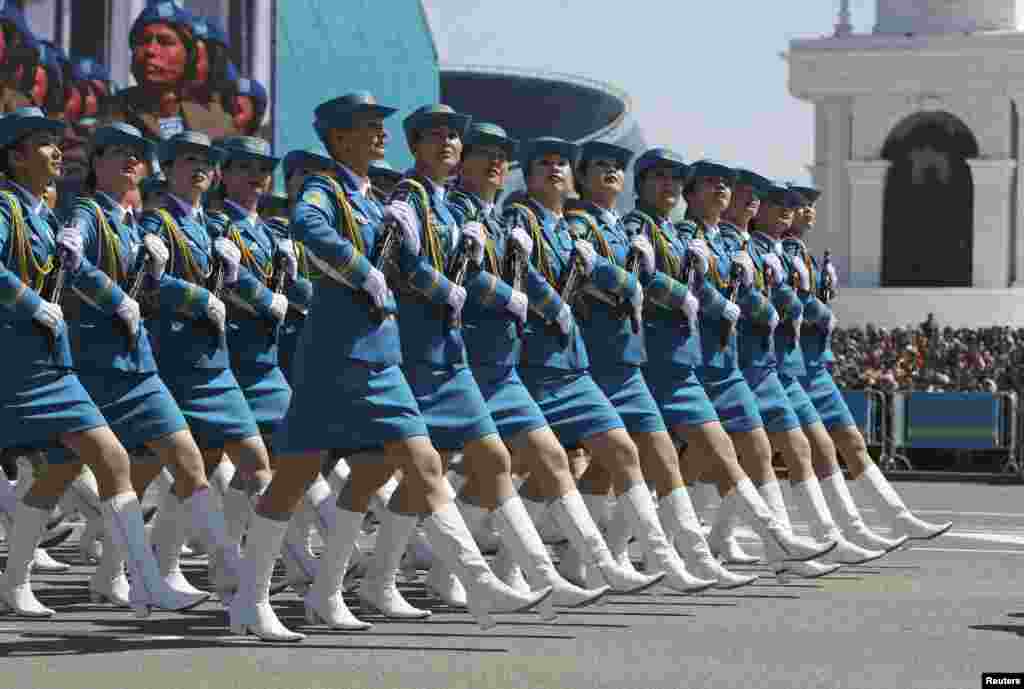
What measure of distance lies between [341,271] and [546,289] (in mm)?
1696

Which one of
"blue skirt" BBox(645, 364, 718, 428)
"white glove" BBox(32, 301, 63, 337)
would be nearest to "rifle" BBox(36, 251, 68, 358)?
"white glove" BBox(32, 301, 63, 337)

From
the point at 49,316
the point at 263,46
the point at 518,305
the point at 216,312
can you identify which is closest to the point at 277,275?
the point at 216,312

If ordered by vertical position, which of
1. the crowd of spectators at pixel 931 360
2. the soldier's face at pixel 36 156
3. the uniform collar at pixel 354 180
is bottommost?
the crowd of spectators at pixel 931 360

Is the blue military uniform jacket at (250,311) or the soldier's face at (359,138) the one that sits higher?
the soldier's face at (359,138)

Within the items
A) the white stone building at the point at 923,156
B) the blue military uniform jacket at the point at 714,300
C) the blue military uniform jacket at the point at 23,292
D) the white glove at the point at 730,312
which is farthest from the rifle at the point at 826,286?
the white stone building at the point at 923,156

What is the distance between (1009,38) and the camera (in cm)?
6050

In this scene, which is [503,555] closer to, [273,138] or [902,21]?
[273,138]

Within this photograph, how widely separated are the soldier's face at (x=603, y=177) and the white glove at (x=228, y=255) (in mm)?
1741

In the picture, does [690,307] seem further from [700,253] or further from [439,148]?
[439,148]

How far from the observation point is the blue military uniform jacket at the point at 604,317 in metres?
11.6

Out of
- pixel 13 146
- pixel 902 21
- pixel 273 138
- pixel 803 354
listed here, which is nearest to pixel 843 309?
pixel 902 21

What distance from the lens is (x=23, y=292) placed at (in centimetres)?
952

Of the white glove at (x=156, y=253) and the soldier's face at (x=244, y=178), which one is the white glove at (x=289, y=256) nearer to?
the soldier's face at (x=244, y=178)

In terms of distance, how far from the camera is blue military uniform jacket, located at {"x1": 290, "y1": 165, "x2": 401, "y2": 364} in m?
9.41
